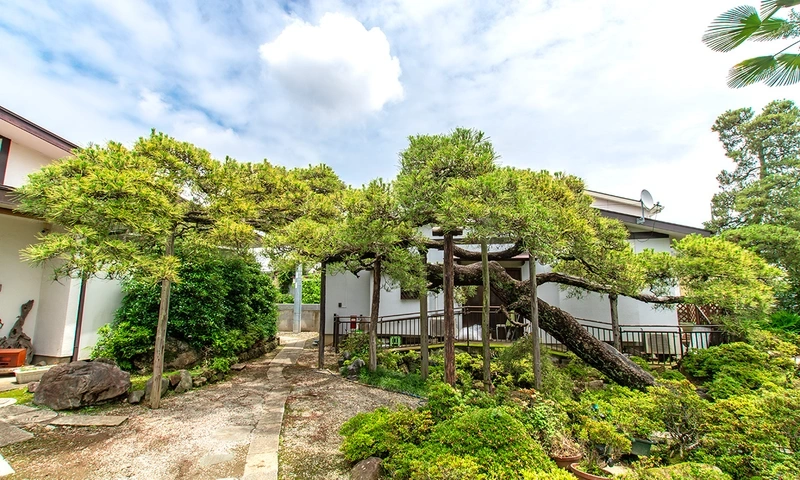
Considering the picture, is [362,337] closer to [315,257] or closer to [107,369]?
[315,257]

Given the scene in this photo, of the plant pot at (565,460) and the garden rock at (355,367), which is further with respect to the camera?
the garden rock at (355,367)

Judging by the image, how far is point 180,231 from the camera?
232 inches

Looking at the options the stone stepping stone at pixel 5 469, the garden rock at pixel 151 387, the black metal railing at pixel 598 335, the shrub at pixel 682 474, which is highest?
the black metal railing at pixel 598 335

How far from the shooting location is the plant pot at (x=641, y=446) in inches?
160

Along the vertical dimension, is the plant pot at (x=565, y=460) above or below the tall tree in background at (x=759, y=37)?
below

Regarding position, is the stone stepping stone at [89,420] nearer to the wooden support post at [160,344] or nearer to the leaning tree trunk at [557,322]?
the wooden support post at [160,344]

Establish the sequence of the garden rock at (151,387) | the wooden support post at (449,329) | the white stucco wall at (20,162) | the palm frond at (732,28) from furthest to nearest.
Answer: the white stucco wall at (20,162), the wooden support post at (449,329), the garden rock at (151,387), the palm frond at (732,28)

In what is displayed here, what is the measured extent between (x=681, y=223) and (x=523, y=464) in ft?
36.8

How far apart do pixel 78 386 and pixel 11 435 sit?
40.8 inches

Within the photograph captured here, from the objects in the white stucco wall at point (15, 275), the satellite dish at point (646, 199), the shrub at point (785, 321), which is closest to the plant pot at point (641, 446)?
the satellite dish at point (646, 199)

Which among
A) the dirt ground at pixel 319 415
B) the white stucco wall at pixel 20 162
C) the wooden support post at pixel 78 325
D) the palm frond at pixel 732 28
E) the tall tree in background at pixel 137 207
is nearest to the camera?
the dirt ground at pixel 319 415

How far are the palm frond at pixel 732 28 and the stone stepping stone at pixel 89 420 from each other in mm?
9474

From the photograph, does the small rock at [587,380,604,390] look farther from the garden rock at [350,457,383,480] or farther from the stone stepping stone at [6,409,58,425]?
the stone stepping stone at [6,409,58,425]

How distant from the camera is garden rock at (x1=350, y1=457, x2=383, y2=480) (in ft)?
10.8
